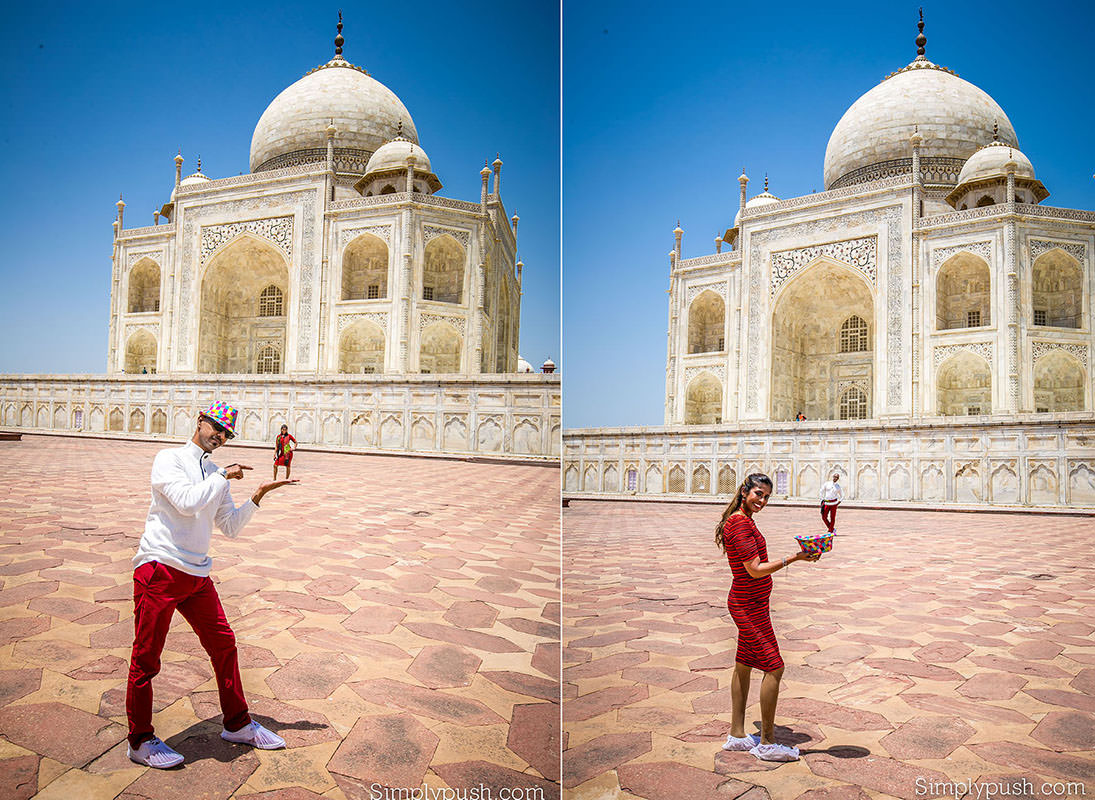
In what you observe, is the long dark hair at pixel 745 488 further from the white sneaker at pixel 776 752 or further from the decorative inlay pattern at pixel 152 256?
the decorative inlay pattern at pixel 152 256

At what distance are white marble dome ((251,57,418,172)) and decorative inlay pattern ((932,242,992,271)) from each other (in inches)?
594

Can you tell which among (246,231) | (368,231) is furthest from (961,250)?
(246,231)

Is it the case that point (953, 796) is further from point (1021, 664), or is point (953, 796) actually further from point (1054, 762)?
point (1021, 664)

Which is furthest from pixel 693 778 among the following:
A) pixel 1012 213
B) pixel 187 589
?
pixel 1012 213

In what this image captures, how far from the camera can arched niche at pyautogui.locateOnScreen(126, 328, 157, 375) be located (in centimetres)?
2017

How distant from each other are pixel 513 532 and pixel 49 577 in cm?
225

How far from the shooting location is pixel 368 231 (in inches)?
797

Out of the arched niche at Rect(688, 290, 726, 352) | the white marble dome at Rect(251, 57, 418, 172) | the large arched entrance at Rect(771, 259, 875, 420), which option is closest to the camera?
the large arched entrance at Rect(771, 259, 875, 420)

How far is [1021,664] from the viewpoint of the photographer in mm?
2430

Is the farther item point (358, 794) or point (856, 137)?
point (856, 137)

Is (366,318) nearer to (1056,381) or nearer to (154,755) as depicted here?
(1056,381)

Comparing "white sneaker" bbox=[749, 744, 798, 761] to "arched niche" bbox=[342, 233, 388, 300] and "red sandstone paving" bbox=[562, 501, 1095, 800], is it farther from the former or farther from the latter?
"arched niche" bbox=[342, 233, 388, 300]

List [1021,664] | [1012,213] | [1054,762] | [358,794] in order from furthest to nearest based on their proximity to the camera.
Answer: [1012,213]
[1021,664]
[1054,762]
[358,794]

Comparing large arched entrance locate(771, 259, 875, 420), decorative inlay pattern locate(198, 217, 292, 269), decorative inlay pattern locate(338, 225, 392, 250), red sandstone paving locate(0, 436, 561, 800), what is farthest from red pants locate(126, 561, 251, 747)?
decorative inlay pattern locate(198, 217, 292, 269)
